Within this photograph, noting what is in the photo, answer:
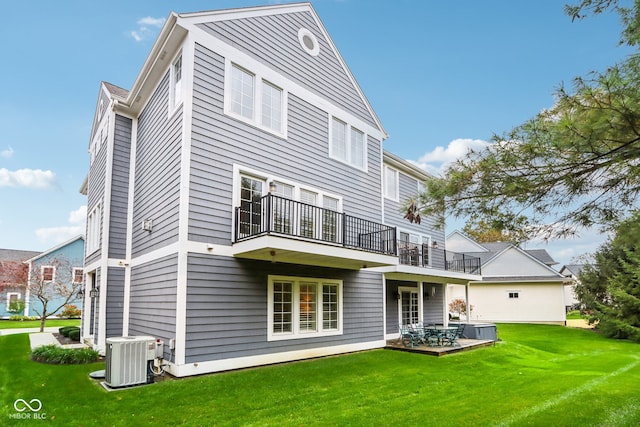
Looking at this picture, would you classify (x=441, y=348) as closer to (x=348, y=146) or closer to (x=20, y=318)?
(x=348, y=146)

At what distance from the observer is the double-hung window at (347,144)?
39.6 feet

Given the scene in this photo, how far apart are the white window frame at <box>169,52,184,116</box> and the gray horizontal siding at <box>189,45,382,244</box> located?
68 cm

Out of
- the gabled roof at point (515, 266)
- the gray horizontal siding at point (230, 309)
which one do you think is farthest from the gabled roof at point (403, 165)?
the gabled roof at point (515, 266)

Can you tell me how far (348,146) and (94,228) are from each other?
8749 millimetres

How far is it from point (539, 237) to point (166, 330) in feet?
22.7

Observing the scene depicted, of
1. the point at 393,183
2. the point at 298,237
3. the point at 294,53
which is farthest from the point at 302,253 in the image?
the point at 393,183

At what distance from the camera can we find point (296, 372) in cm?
838

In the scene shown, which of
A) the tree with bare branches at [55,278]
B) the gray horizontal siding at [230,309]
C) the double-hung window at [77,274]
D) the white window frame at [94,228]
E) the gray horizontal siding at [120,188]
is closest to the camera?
the gray horizontal siding at [230,309]

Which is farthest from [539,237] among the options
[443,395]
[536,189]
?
[443,395]

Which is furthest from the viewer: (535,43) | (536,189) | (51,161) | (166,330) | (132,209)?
(51,161)

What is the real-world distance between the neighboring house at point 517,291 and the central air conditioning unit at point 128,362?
2233cm

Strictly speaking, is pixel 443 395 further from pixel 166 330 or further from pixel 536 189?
pixel 166 330

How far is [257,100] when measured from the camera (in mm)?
9773

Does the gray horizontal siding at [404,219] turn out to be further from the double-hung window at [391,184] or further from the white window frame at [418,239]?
the double-hung window at [391,184]
